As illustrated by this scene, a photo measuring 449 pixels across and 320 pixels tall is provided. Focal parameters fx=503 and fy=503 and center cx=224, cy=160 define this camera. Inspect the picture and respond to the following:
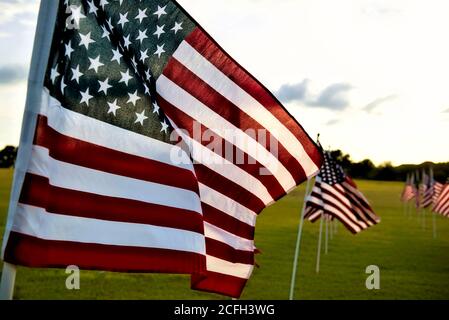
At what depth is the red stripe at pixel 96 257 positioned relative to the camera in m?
2.92

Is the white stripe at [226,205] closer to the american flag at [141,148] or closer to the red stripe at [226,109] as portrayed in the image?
the american flag at [141,148]

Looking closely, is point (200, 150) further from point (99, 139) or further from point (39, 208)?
point (39, 208)

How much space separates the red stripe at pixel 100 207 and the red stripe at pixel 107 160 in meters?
A: 0.19

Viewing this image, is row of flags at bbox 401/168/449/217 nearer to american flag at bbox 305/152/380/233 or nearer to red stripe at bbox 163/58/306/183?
american flag at bbox 305/152/380/233

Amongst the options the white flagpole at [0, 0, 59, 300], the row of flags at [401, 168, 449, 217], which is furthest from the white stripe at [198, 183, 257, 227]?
the row of flags at [401, 168, 449, 217]

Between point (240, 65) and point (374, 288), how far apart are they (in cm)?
1149

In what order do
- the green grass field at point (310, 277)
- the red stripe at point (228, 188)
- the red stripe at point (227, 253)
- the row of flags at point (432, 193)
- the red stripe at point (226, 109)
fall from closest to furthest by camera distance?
the red stripe at point (226, 109) < the red stripe at point (228, 188) < the red stripe at point (227, 253) < the green grass field at point (310, 277) < the row of flags at point (432, 193)

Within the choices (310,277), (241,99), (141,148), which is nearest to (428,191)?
(310,277)

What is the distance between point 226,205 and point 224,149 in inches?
21.1

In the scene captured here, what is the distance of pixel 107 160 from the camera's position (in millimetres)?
3484

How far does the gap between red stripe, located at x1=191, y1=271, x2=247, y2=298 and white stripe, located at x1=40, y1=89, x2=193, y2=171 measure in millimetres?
1374

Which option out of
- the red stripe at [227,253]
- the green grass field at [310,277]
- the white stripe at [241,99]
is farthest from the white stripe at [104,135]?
the green grass field at [310,277]

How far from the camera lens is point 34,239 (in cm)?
299
